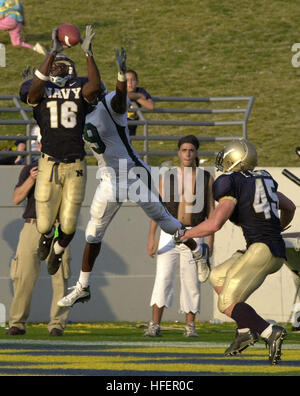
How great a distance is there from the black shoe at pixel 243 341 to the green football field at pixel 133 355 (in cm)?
9

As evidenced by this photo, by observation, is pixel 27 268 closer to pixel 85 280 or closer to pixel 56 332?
pixel 56 332

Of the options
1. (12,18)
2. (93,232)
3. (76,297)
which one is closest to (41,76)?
(93,232)

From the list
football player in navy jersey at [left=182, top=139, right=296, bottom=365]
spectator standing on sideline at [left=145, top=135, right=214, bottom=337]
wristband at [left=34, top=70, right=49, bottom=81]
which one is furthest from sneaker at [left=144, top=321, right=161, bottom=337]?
wristband at [left=34, top=70, right=49, bottom=81]

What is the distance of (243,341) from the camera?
8.91 meters

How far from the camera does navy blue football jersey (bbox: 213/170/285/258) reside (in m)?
8.96

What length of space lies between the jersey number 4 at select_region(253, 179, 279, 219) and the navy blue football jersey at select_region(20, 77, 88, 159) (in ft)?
5.17

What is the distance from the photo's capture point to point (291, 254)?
38.8 feet

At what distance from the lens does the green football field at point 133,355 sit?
26.9 ft

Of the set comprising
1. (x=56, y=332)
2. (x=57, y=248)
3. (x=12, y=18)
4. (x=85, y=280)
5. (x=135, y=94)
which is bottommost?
(x=85, y=280)

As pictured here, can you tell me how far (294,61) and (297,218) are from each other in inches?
434

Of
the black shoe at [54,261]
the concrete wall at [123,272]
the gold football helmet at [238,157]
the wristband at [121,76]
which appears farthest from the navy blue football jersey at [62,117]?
the concrete wall at [123,272]

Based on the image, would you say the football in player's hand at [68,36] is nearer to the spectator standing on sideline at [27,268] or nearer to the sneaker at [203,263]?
the sneaker at [203,263]

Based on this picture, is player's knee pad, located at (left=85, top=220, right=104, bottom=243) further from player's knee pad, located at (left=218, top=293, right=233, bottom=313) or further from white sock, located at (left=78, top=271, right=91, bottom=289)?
player's knee pad, located at (left=218, top=293, right=233, bottom=313)

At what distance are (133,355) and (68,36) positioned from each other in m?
2.51
